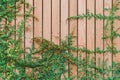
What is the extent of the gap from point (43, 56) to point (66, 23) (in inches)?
21.7

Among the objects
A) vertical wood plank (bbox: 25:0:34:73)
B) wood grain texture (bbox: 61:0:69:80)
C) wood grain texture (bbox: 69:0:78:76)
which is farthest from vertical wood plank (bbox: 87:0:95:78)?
vertical wood plank (bbox: 25:0:34:73)

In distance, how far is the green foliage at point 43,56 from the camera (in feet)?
15.8

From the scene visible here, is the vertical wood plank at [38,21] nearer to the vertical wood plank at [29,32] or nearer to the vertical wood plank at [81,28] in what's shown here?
the vertical wood plank at [29,32]

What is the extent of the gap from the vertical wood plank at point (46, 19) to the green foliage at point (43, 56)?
89mm

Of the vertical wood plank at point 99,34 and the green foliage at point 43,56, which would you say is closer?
the green foliage at point 43,56

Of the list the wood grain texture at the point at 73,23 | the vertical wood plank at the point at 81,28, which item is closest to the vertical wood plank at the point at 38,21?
the wood grain texture at the point at 73,23

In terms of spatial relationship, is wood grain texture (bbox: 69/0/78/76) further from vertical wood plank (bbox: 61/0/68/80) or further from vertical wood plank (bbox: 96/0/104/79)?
vertical wood plank (bbox: 96/0/104/79)

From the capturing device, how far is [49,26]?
489 cm

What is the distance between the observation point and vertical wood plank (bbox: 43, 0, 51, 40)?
4891 millimetres

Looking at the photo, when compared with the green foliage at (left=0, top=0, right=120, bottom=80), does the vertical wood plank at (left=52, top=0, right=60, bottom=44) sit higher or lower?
higher

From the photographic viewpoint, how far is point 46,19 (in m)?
4.90

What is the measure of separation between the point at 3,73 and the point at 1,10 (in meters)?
0.85

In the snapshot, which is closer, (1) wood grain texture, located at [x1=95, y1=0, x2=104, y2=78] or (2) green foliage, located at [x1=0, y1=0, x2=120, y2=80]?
(2) green foliage, located at [x1=0, y1=0, x2=120, y2=80]

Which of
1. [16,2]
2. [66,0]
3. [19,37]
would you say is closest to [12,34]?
[19,37]
